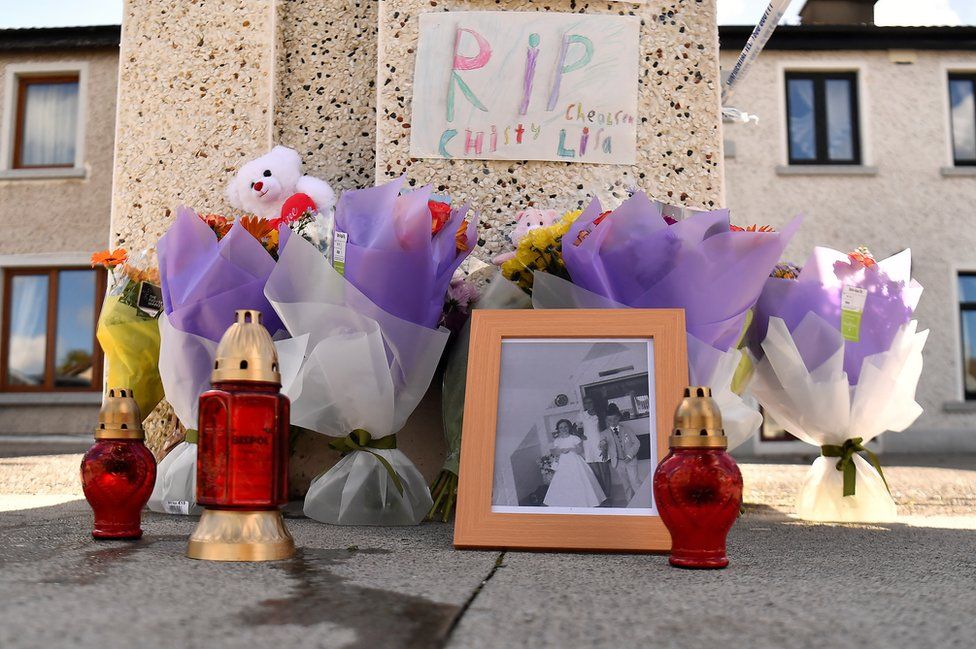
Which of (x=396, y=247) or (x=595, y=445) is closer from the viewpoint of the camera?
(x=595, y=445)

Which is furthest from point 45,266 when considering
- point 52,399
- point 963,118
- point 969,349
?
point 963,118

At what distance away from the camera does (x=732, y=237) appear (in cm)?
196

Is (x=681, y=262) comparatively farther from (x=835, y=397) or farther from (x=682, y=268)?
(x=835, y=397)

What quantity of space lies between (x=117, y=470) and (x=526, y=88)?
1.73 m

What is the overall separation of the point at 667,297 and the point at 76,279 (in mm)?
9799

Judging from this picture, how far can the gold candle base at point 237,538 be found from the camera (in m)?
1.53

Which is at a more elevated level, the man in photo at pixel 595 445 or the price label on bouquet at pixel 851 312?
the price label on bouquet at pixel 851 312

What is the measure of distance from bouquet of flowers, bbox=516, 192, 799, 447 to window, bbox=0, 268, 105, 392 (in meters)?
9.39

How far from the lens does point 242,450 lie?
4.93 ft

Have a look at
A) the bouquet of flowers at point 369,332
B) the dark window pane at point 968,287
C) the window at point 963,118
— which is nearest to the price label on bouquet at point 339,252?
the bouquet of flowers at point 369,332

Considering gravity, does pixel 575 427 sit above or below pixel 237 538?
above

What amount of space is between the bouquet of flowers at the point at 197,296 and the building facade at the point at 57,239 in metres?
8.43

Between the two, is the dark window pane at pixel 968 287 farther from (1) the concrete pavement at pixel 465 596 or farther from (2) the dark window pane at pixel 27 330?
(2) the dark window pane at pixel 27 330

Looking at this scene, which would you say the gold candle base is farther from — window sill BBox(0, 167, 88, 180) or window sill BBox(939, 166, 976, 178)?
window sill BBox(939, 166, 976, 178)
